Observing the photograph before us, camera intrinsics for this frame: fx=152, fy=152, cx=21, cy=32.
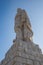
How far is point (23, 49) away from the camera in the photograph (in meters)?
9.33

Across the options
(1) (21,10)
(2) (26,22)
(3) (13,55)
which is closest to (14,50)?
(3) (13,55)

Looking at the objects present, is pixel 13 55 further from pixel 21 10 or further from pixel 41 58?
pixel 21 10

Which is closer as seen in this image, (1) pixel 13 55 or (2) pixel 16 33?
(1) pixel 13 55

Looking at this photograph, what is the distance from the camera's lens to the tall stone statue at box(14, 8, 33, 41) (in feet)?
35.8

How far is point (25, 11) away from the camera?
12391 millimetres

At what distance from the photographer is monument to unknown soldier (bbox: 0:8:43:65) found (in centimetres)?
892

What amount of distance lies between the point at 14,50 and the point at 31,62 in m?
1.26

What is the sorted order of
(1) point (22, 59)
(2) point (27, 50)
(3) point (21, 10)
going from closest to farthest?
(1) point (22, 59), (2) point (27, 50), (3) point (21, 10)

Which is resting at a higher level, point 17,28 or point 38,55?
point 17,28

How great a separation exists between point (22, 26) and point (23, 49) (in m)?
2.71

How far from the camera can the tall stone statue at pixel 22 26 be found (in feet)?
35.8

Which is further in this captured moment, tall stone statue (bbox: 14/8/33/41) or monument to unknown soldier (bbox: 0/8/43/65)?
tall stone statue (bbox: 14/8/33/41)

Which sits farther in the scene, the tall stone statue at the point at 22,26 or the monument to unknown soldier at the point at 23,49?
the tall stone statue at the point at 22,26

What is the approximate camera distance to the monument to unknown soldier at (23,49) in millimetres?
8922
